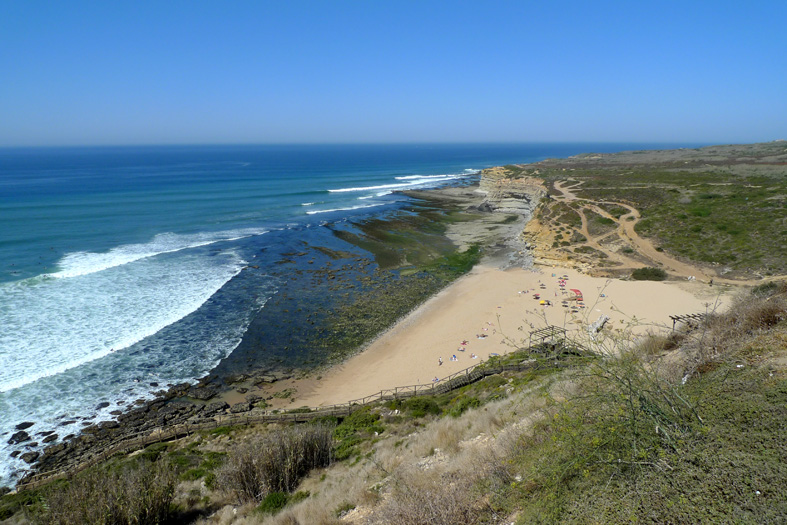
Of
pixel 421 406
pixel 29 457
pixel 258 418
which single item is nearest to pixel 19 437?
pixel 29 457

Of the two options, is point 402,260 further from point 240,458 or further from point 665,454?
point 665,454

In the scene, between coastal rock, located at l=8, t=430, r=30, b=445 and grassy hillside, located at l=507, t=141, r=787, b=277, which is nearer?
coastal rock, located at l=8, t=430, r=30, b=445

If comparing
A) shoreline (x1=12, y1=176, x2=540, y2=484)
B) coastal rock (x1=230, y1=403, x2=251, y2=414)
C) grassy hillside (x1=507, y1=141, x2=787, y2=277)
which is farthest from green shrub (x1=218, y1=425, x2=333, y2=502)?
grassy hillside (x1=507, y1=141, x2=787, y2=277)

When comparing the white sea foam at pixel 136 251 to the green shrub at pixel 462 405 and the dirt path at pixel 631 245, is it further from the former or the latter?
the dirt path at pixel 631 245

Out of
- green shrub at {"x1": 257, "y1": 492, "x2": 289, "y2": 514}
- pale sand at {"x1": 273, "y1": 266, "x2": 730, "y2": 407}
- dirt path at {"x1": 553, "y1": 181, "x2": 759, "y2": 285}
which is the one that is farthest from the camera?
dirt path at {"x1": 553, "y1": 181, "x2": 759, "y2": 285}

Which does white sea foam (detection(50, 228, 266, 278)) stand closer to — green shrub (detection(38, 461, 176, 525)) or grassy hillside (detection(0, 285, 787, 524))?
grassy hillside (detection(0, 285, 787, 524))

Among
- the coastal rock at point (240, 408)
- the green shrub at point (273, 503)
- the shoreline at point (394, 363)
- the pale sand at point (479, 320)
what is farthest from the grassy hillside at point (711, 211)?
the green shrub at point (273, 503)

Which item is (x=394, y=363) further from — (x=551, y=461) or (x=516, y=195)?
(x=516, y=195)

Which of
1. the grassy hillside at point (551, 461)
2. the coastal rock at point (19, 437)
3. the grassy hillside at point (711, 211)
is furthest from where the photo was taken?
the grassy hillside at point (711, 211)
